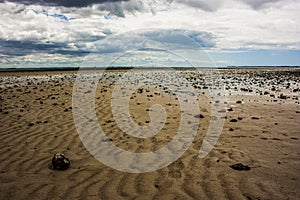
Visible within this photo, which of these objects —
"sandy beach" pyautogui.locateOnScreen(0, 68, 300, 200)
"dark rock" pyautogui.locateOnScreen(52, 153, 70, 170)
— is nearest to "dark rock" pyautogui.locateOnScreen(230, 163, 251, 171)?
"sandy beach" pyautogui.locateOnScreen(0, 68, 300, 200)

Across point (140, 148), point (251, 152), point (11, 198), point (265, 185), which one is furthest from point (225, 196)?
point (11, 198)

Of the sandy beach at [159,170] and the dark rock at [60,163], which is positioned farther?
the dark rock at [60,163]

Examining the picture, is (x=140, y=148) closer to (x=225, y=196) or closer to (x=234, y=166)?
(x=234, y=166)

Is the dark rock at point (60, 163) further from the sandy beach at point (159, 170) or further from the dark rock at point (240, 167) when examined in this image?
the dark rock at point (240, 167)

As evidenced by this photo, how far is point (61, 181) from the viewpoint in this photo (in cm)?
459

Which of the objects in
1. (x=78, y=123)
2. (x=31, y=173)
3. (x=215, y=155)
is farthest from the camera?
(x=78, y=123)

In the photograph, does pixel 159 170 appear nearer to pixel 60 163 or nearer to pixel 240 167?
pixel 240 167

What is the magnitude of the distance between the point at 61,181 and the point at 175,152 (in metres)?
2.51

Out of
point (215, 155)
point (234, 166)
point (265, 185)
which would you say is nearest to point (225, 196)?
point (265, 185)

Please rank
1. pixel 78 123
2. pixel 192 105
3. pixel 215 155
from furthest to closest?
pixel 192 105, pixel 78 123, pixel 215 155

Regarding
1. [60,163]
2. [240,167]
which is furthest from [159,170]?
[60,163]

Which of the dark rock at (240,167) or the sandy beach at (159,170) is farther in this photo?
the dark rock at (240,167)

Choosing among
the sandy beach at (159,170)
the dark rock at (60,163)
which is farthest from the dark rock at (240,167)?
the dark rock at (60,163)

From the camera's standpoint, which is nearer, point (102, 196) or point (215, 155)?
point (102, 196)
